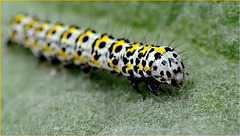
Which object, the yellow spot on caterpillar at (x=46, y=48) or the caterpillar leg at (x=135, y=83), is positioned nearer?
the caterpillar leg at (x=135, y=83)

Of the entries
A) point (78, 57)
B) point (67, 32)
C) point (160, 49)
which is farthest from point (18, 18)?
point (160, 49)

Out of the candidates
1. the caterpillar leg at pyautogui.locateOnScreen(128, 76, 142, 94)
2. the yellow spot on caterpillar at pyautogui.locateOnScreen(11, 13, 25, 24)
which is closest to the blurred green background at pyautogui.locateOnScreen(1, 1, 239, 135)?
the caterpillar leg at pyautogui.locateOnScreen(128, 76, 142, 94)

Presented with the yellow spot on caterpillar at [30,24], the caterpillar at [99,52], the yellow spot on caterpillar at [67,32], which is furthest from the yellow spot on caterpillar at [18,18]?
the yellow spot on caterpillar at [67,32]

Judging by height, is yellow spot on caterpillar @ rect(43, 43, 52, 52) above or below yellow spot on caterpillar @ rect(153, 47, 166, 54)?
below

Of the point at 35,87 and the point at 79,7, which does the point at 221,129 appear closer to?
the point at 35,87

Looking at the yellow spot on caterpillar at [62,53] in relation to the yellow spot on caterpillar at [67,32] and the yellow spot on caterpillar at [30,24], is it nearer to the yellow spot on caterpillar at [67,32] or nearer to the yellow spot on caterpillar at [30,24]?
the yellow spot on caterpillar at [67,32]

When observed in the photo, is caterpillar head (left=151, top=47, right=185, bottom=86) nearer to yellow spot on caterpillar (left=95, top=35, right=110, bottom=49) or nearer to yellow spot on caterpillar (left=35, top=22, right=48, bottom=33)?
yellow spot on caterpillar (left=95, top=35, right=110, bottom=49)

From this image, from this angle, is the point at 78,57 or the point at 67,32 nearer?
the point at 78,57

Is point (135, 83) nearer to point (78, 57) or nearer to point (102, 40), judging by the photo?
point (102, 40)
